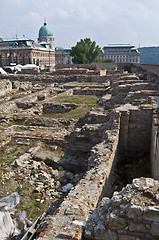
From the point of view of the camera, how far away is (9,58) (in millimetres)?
62125

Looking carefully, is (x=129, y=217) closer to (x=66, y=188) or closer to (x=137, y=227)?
(x=137, y=227)

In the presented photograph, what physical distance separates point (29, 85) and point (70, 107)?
570 inches

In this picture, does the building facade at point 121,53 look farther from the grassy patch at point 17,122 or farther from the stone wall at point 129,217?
the stone wall at point 129,217

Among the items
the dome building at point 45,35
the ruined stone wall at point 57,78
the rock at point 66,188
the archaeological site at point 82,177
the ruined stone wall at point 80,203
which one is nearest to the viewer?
the archaeological site at point 82,177

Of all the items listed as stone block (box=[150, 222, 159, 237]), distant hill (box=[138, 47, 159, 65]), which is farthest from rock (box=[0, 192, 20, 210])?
distant hill (box=[138, 47, 159, 65])

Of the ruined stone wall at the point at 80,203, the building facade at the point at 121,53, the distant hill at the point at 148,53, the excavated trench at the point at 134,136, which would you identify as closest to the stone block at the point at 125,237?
the ruined stone wall at the point at 80,203

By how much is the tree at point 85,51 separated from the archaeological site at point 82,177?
44.1m

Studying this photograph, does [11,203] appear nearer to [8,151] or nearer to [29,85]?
[8,151]

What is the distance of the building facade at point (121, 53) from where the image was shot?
89250 mm

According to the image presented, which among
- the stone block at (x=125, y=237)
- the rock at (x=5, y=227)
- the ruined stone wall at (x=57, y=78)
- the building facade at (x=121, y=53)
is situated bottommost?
the rock at (x=5, y=227)

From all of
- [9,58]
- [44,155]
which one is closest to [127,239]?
[44,155]

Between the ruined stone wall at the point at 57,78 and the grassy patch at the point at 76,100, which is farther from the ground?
the ruined stone wall at the point at 57,78

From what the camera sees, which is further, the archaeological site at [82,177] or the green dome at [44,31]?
the green dome at [44,31]

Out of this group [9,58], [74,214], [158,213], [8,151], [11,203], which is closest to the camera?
[158,213]
